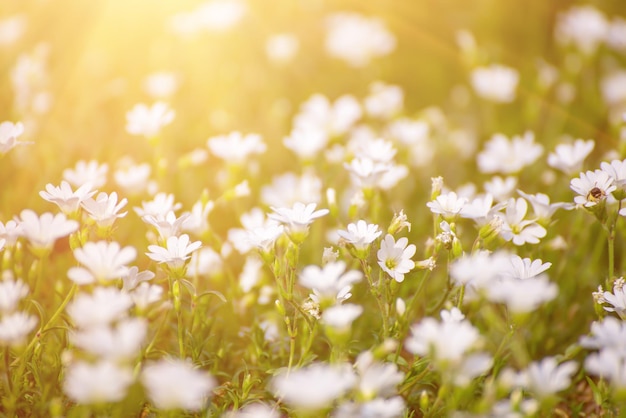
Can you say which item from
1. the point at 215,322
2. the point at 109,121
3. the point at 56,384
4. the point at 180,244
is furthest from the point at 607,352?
the point at 109,121

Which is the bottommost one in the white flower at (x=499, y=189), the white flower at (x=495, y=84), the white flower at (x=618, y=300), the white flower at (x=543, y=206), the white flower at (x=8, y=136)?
the white flower at (x=495, y=84)

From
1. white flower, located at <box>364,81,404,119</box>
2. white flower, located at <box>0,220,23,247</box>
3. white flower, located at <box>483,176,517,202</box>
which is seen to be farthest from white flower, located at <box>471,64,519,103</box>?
white flower, located at <box>0,220,23,247</box>

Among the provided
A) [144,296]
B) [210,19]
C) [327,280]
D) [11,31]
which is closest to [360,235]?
[327,280]

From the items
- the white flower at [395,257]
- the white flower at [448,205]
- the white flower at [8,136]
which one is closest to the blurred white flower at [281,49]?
the white flower at [8,136]

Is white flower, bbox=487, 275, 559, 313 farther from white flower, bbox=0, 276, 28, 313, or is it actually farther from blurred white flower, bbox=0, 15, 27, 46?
blurred white flower, bbox=0, 15, 27, 46

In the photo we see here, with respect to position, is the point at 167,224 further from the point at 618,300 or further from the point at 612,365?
the point at 618,300

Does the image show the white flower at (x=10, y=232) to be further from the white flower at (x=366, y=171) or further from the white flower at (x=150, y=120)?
the white flower at (x=366, y=171)

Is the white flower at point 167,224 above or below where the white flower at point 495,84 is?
above
